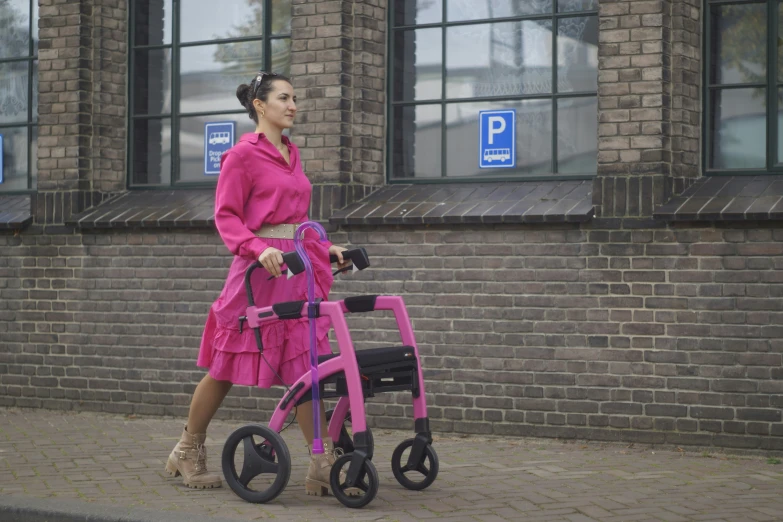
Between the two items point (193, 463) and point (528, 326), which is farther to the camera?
point (528, 326)

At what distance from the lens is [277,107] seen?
6.09 meters

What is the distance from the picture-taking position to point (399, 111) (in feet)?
30.4

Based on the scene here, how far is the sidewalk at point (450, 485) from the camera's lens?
18.2 ft

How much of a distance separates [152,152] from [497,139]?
10.4 ft

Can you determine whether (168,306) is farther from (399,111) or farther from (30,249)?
(399,111)

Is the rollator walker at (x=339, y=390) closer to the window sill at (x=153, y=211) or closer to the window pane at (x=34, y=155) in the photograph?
the window sill at (x=153, y=211)

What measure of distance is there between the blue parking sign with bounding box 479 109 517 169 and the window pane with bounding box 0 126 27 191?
425 cm

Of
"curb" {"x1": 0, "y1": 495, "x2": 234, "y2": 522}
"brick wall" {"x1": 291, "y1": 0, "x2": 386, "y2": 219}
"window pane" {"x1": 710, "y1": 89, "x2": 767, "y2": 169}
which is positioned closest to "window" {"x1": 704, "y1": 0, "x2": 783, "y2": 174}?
"window pane" {"x1": 710, "y1": 89, "x2": 767, "y2": 169}

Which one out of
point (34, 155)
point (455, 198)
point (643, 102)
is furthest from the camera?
point (34, 155)

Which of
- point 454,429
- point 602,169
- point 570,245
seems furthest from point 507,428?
point 602,169

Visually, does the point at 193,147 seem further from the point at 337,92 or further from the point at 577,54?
the point at 577,54

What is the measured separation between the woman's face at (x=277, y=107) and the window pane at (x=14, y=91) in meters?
5.28

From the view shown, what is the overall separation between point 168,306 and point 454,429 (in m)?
2.60

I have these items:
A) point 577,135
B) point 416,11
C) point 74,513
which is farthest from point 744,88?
point 74,513
